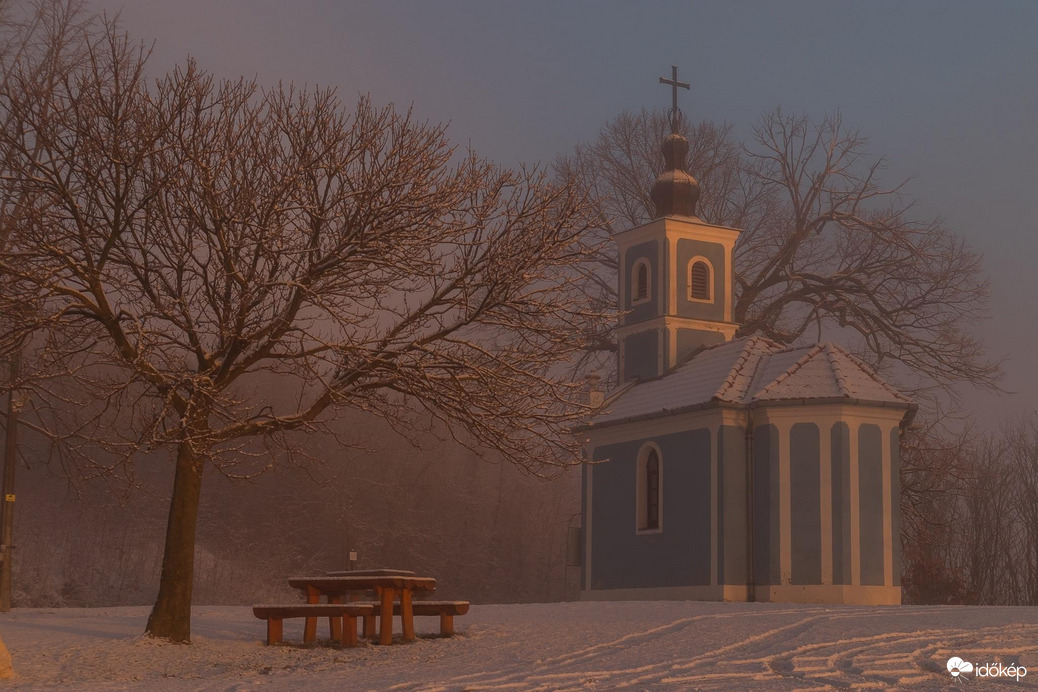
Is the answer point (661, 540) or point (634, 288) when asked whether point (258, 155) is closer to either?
point (661, 540)

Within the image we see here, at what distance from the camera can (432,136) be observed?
16484mm

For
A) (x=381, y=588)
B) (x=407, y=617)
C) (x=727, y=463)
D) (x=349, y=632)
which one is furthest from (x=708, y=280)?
(x=349, y=632)

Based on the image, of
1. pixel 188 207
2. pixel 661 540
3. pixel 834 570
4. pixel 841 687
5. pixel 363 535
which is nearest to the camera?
pixel 841 687

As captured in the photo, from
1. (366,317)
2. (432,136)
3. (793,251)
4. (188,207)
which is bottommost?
(366,317)

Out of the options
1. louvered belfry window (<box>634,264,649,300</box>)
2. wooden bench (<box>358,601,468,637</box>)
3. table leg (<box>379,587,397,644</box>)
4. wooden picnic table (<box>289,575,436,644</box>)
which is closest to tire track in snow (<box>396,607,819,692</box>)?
wooden bench (<box>358,601,468,637</box>)

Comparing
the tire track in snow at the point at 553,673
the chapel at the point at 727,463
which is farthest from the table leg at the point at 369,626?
the chapel at the point at 727,463

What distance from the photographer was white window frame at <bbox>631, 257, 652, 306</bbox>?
104 ft

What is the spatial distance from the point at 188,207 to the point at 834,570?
16.0 metres

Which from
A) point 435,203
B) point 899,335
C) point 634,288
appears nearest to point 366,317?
point 435,203

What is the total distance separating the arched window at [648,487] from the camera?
94.2 ft

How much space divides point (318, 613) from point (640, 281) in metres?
18.4

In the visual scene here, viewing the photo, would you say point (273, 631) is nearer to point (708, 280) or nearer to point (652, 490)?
point (652, 490)

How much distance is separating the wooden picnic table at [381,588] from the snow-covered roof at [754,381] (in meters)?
10.8

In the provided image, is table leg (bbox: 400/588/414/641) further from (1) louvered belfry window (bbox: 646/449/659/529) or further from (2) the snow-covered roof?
(1) louvered belfry window (bbox: 646/449/659/529)
